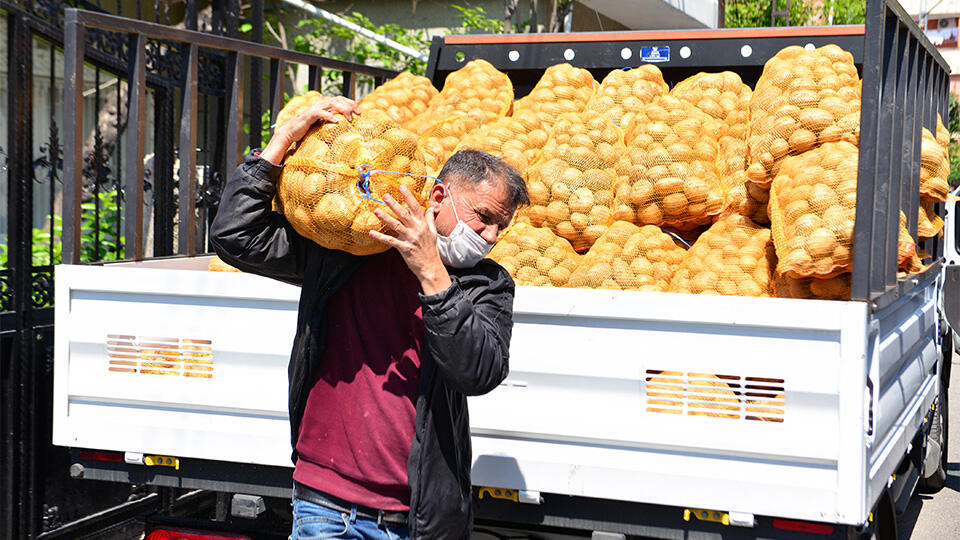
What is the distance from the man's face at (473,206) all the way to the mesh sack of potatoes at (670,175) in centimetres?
198

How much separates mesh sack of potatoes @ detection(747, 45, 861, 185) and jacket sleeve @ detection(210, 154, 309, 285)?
2223 mm

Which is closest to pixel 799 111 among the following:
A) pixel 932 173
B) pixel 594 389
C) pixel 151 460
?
pixel 932 173

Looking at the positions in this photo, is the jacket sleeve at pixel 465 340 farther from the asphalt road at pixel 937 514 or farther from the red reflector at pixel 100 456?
the asphalt road at pixel 937 514

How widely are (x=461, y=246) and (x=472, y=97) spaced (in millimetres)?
3015

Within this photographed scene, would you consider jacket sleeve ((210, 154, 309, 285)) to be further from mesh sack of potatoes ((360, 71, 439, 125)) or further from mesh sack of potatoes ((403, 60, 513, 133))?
mesh sack of potatoes ((360, 71, 439, 125))

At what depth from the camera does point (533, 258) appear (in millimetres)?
4266

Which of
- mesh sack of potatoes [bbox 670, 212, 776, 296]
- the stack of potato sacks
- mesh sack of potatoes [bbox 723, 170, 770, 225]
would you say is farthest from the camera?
mesh sack of potatoes [bbox 723, 170, 770, 225]

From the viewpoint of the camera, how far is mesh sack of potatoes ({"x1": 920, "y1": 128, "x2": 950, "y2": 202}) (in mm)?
4617

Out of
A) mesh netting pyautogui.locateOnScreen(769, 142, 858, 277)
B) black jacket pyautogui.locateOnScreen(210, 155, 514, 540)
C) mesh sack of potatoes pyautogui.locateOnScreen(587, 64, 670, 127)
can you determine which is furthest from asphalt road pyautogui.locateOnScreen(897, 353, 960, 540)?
black jacket pyautogui.locateOnScreen(210, 155, 514, 540)

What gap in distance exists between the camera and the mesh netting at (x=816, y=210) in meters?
3.55

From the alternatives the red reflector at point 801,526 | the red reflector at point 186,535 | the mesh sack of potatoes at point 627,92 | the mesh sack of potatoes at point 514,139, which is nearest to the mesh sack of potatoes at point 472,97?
the mesh sack of potatoes at point 514,139

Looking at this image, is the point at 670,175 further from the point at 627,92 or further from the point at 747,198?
the point at 627,92

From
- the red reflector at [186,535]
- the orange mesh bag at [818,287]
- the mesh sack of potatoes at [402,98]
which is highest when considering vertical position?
the mesh sack of potatoes at [402,98]

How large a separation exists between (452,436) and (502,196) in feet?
2.00
